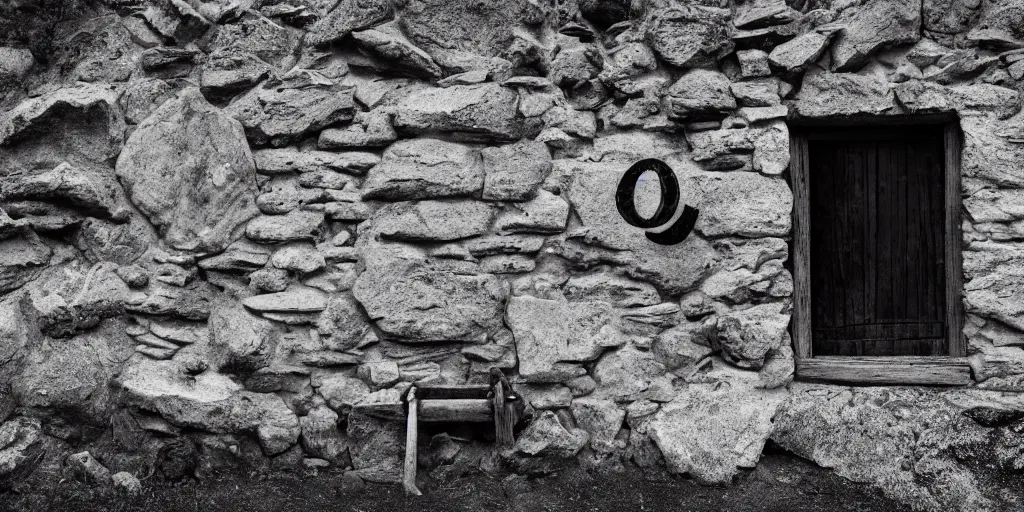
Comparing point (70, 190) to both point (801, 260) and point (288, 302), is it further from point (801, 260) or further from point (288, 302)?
point (801, 260)

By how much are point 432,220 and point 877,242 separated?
2.35 m

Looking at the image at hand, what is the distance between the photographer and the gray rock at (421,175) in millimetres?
3457

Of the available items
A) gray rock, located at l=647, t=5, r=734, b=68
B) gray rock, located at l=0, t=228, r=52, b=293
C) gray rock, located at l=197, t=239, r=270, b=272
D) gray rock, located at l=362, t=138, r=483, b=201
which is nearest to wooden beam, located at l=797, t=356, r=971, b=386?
gray rock, located at l=647, t=5, r=734, b=68

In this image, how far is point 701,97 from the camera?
136 inches

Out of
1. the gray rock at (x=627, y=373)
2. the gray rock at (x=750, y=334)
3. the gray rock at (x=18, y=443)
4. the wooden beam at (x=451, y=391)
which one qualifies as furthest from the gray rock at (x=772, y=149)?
the gray rock at (x=18, y=443)

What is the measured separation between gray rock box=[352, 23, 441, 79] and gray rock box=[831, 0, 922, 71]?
6.68 ft

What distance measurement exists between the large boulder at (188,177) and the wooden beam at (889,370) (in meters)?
2.97

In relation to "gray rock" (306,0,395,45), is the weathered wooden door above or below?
below

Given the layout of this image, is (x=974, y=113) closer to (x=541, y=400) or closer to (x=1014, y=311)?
(x=1014, y=311)

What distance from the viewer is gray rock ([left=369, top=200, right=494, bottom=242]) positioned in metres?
3.45

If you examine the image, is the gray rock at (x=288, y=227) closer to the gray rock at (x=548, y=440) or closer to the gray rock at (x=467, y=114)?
the gray rock at (x=467, y=114)

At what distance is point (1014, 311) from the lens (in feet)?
10.8

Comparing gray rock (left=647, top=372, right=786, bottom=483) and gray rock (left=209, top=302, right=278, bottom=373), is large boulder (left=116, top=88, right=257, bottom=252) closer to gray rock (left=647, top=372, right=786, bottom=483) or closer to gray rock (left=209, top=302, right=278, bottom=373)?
gray rock (left=209, top=302, right=278, bottom=373)

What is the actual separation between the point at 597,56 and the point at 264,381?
91.4 inches
